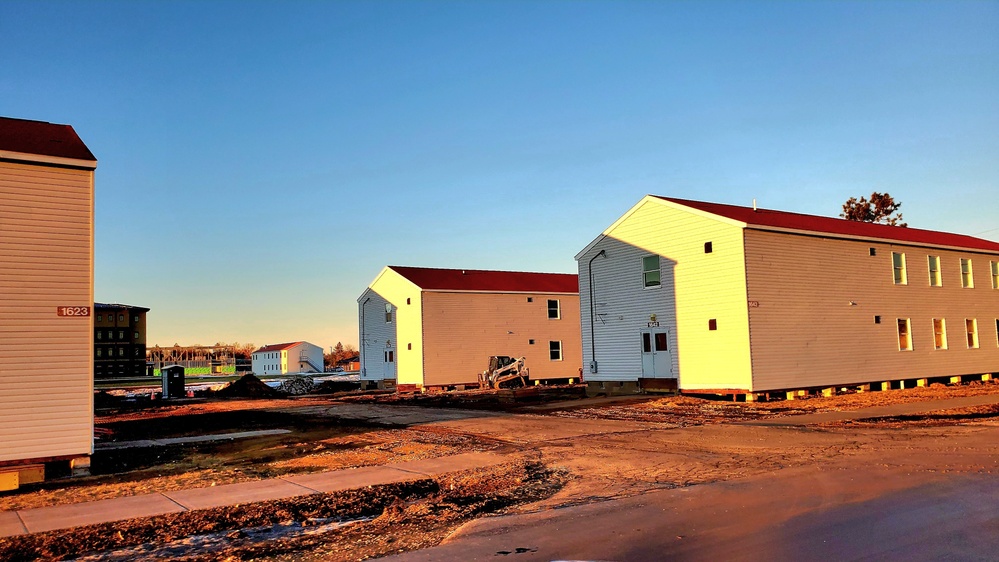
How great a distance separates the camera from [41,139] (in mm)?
14133

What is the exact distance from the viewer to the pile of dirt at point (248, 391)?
46.2m

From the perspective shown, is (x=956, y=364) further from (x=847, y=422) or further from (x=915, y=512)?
(x=915, y=512)

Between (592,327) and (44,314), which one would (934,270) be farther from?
(44,314)

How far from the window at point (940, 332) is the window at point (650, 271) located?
13732mm

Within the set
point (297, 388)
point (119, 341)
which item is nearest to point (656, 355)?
point (297, 388)

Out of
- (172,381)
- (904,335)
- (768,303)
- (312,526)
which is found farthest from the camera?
(172,381)

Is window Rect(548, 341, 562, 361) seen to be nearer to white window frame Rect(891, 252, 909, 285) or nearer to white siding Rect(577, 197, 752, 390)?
white siding Rect(577, 197, 752, 390)

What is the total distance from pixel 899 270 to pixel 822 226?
4649 mm

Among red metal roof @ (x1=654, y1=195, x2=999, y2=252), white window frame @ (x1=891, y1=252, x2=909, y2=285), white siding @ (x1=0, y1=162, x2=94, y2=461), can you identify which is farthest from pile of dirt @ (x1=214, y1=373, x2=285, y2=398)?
white window frame @ (x1=891, y1=252, x2=909, y2=285)

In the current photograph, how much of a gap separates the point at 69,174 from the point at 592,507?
11206 mm

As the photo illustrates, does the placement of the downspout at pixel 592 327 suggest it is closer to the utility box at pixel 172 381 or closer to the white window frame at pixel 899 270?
the white window frame at pixel 899 270

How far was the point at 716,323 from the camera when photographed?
86.8 ft

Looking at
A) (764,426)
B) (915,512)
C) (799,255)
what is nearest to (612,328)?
(799,255)

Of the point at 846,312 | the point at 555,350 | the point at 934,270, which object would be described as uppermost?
the point at 934,270
